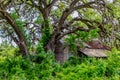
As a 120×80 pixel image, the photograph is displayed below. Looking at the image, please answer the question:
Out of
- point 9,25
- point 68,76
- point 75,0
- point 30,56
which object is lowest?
point 68,76

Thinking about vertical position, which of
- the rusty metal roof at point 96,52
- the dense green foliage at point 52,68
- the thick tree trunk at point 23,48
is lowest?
the dense green foliage at point 52,68

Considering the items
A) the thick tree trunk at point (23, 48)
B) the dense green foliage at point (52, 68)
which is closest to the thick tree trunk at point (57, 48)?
the dense green foliage at point (52, 68)

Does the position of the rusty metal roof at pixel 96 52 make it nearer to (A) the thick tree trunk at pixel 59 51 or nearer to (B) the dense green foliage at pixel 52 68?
(A) the thick tree trunk at pixel 59 51

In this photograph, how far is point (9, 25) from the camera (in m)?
15.4

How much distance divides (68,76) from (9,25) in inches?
216

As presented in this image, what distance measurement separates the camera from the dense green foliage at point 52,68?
10703 millimetres

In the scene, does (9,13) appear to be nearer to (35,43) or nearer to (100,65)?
(35,43)

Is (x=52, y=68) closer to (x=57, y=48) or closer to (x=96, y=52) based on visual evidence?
(x=57, y=48)

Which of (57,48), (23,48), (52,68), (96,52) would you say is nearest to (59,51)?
(57,48)

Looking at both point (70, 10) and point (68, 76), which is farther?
point (70, 10)

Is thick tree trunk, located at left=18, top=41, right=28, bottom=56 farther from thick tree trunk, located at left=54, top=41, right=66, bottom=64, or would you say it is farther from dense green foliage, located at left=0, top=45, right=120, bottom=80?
thick tree trunk, located at left=54, top=41, right=66, bottom=64

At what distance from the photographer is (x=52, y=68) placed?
14266 mm

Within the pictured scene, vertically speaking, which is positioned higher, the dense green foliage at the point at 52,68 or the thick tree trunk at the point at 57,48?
the thick tree trunk at the point at 57,48

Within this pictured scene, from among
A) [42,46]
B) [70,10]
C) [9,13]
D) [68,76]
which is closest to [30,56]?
[42,46]
